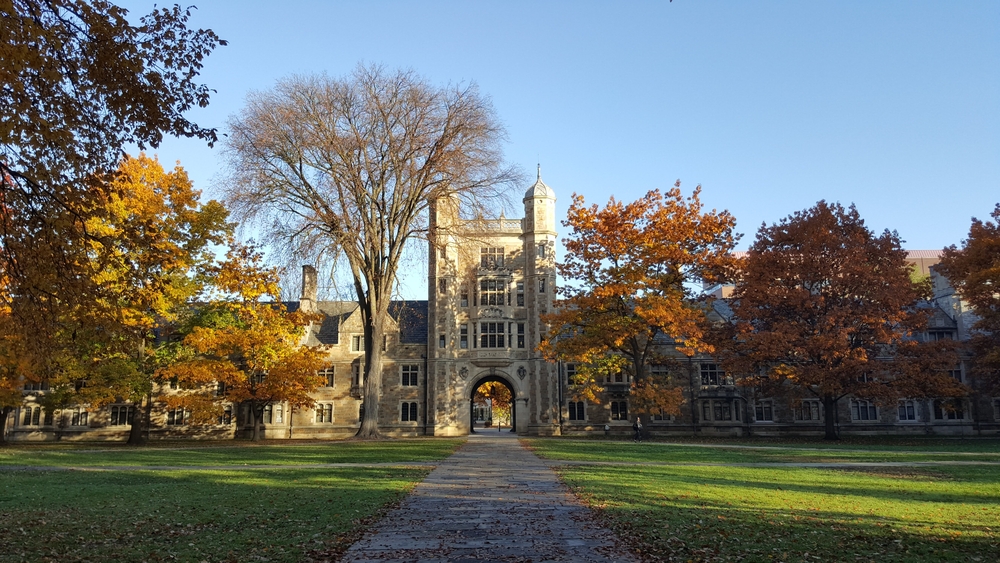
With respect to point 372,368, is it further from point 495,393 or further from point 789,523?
point 495,393

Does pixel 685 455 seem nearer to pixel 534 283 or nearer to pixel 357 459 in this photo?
pixel 357 459

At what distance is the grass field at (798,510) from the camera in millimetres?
7973

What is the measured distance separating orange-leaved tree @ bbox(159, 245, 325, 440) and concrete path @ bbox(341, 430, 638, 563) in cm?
2194

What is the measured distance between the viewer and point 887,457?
78.2 feet

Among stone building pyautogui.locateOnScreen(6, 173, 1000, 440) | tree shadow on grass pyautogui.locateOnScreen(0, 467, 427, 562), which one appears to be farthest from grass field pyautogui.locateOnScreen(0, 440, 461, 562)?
stone building pyautogui.locateOnScreen(6, 173, 1000, 440)

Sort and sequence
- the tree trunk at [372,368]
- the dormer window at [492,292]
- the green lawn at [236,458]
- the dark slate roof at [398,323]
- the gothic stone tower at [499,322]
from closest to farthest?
1. the green lawn at [236,458]
2. the tree trunk at [372,368]
3. the gothic stone tower at [499,322]
4. the dormer window at [492,292]
5. the dark slate roof at [398,323]

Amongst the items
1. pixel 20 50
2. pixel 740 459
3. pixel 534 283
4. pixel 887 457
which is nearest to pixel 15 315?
pixel 20 50

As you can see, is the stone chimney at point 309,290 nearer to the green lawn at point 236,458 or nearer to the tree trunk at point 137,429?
the tree trunk at point 137,429

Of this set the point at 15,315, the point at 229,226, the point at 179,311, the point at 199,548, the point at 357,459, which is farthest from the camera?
the point at 179,311

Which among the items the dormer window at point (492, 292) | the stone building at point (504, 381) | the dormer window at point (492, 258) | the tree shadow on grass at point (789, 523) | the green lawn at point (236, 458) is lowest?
the green lawn at point (236, 458)

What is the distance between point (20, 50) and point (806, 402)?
Result: 4592cm

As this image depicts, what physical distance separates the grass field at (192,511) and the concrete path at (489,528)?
0.50 m

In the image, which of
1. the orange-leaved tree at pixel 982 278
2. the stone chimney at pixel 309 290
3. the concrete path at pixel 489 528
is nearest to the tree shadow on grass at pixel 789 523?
the concrete path at pixel 489 528

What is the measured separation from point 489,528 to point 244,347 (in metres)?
28.4
